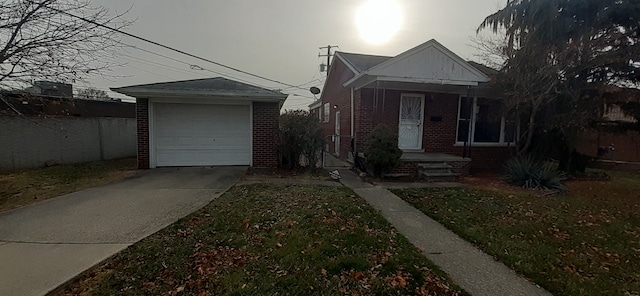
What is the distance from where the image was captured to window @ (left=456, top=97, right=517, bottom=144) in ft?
33.6

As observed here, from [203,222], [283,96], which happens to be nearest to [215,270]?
[203,222]

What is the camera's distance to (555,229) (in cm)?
446

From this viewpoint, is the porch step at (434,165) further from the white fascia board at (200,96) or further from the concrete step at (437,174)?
the white fascia board at (200,96)

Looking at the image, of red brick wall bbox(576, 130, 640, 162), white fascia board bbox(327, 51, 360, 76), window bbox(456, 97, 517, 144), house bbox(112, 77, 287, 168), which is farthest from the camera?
red brick wall bbox(576, 130, 640, 162)

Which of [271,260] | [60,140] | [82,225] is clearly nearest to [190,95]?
[82,225]

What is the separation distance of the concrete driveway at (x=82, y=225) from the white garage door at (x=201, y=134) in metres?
2.24

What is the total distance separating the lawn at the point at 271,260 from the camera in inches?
104

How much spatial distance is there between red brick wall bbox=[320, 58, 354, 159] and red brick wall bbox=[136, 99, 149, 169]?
5470mm

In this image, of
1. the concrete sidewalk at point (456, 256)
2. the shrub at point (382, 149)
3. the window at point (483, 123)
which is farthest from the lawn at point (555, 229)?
the window at point (483, 123)

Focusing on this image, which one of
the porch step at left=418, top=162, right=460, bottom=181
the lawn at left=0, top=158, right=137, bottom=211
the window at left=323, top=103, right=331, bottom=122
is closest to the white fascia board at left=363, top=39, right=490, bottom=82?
the porch step at left=418, top=162, right=460, bottom=181

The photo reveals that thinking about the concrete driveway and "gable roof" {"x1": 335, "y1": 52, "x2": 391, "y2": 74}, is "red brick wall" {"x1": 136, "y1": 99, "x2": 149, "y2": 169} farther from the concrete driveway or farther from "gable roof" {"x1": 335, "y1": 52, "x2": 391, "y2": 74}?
"gable roof" {"x1": 335, "y1": 52, "x2": 391, "y2": 74}

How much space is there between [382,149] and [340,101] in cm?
502

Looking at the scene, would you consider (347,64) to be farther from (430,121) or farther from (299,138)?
(299,138)

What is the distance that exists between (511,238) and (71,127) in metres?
13.5
